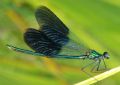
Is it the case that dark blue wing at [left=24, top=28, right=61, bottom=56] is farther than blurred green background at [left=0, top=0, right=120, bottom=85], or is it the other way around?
blurred green background at [left=0, top=0, right=120, bottom=85]

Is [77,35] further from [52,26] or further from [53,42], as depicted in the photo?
[52,26]

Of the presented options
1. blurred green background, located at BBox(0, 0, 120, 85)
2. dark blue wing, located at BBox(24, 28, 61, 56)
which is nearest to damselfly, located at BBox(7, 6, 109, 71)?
dark blue wing, located at BBox(24, 28, 61, 56)

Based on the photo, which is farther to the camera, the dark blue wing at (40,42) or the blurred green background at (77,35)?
the blurred green background at (77,35)

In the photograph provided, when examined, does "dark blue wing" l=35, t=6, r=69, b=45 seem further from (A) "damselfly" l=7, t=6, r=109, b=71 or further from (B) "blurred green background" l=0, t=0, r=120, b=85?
(B) "blurred green background" l=0, t=0, r=120, b=85

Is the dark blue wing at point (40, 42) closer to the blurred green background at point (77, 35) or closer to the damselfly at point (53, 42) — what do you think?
the damselfly at point (53, 42)

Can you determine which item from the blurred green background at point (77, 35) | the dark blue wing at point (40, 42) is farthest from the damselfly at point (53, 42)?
the blurred green background at point (77, 35)

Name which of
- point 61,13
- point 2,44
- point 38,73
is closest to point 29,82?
point 38,73

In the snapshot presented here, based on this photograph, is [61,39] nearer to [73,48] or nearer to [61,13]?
[73,48]

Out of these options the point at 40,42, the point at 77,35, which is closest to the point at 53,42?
the point at 40,42
